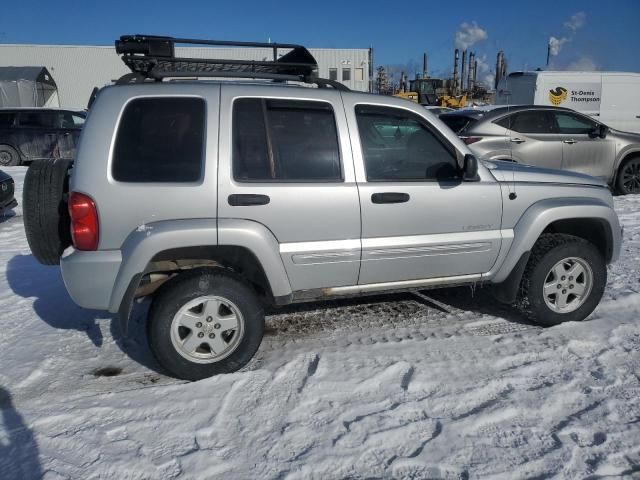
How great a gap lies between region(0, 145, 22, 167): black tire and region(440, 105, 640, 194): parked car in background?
11186 mm

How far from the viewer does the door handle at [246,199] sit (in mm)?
3021

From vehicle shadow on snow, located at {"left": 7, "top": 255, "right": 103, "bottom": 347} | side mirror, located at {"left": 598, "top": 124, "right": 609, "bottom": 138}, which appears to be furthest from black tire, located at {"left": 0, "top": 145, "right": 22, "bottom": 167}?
side mirror, located at {"left": 598, "top": 124, "right": 609, "bottom": 138}

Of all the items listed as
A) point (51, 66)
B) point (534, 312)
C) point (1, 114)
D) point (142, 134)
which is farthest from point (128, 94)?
point (51, 66)

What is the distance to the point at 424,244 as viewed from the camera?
3.49m

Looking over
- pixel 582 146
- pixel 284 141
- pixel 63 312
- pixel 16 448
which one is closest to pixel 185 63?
pixel 284 141

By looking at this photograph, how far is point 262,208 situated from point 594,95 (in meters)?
14.3

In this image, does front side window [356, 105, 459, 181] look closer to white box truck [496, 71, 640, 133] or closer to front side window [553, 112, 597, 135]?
front side window [553, 112, 597, 135]

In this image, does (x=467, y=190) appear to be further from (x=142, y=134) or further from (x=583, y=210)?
(x=142, y=134)

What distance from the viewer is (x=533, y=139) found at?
27.9 feet

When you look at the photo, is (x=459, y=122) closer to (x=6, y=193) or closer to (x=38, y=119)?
(x=6, y=193)

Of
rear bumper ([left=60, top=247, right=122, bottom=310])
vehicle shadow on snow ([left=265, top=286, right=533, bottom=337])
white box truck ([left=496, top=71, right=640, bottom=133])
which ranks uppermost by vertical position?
white box truck ([left=496, top=71, right=640, bottom=133])

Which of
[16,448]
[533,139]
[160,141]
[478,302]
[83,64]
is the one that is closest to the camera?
[16,448]

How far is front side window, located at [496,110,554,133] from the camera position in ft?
27.8

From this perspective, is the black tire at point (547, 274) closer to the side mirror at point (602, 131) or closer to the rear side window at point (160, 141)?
the rear side window at point (160, 141)
